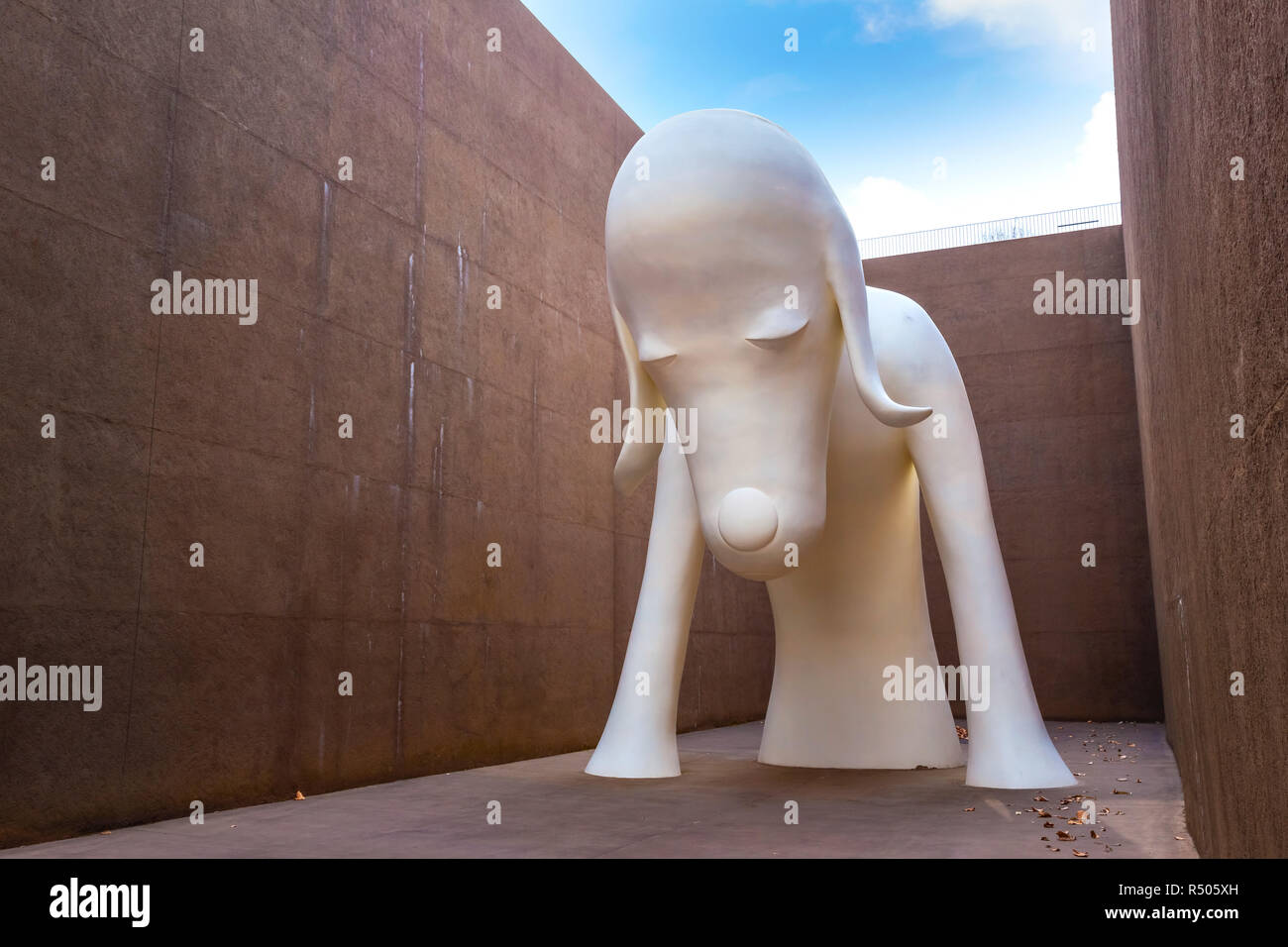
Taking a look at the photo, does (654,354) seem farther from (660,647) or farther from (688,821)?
(688,821)

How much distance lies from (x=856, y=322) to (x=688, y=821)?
6.63 ft

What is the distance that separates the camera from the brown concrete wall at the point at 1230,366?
4.32 feet

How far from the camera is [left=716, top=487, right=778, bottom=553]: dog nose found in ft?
12.2

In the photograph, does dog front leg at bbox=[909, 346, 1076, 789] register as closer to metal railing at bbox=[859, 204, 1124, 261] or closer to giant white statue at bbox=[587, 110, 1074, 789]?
giant white statue at bbox=[587, 110, 1074, 789]

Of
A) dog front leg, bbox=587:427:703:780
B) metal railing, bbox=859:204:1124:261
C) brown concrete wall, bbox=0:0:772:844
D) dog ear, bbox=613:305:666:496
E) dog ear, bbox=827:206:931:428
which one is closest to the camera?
brown concrete wall, bbox=0:0:772:844

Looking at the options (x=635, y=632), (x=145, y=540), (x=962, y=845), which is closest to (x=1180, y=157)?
(x=962, y=845)

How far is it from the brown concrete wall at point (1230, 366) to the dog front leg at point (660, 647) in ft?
8.06

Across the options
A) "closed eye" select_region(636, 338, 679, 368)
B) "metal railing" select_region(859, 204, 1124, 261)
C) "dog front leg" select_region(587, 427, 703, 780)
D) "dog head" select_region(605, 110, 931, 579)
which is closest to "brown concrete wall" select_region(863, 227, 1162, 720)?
"metal railing" select_region(859, 204, 1124, 261)

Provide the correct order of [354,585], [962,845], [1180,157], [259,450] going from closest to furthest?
1. [1180,157]
2. [962,845]
3. [259,450]
4. [354,585]

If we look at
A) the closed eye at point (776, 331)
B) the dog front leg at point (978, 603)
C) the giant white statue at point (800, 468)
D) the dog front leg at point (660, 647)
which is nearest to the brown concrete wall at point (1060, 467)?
the giant white statue at point (800, 468)

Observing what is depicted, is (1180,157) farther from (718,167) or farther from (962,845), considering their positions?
(962,845)

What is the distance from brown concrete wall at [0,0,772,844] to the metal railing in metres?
4.36

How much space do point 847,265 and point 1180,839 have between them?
2.34 metres

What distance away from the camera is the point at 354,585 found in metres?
5.34
